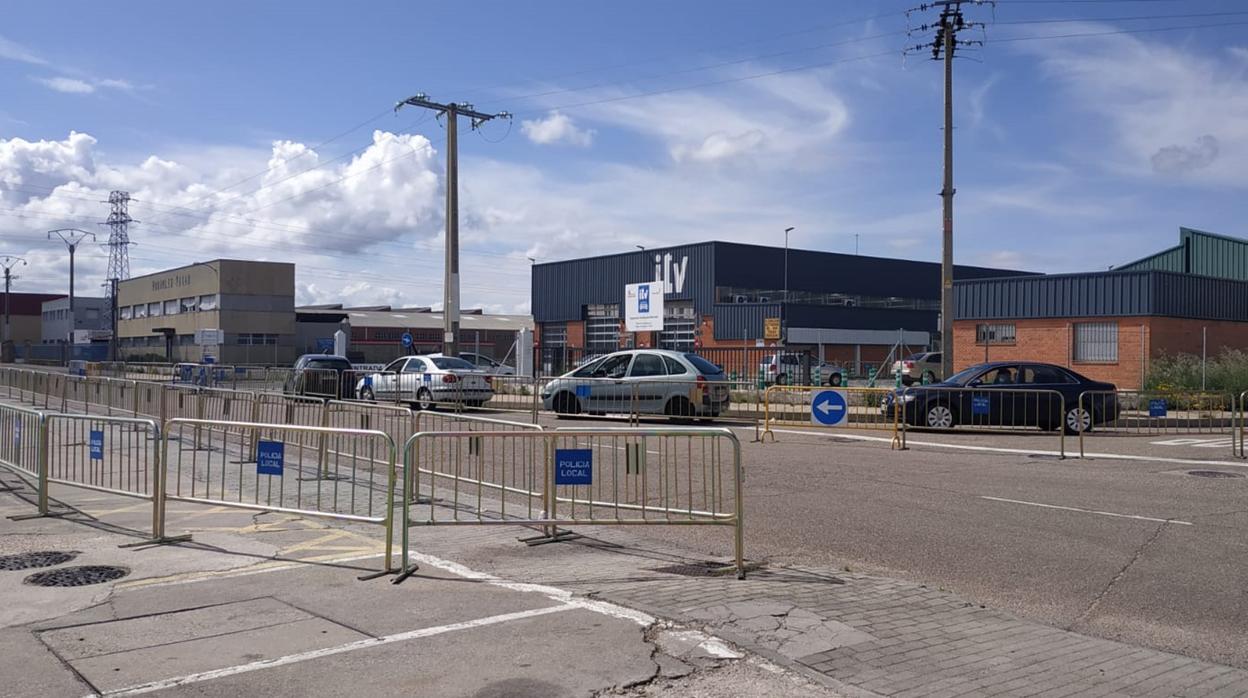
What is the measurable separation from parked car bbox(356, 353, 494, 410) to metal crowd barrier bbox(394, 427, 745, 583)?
13.0 meters

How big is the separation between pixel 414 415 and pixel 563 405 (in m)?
11.5

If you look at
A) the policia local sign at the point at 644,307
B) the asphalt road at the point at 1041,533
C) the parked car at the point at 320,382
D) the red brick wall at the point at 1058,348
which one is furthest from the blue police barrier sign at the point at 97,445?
the red brick wall at the point at 1058,348

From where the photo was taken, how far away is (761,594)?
22.7 ft

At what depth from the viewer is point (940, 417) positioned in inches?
827

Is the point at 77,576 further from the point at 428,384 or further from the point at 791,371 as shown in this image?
the point at 791,371

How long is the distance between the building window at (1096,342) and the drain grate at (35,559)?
1372 inches

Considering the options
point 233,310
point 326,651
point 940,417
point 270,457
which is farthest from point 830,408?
point 233,310

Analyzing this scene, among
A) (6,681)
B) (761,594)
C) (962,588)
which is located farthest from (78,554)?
(962,588)

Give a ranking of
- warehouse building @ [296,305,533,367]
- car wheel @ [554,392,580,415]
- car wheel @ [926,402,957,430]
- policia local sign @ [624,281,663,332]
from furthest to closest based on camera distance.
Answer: warehouse building @ [296,305,533,367] → policia local sign @ [624,281,663,332] → car wheel @ [554,392,580,415] → car wheel @ [926,402,957,430]

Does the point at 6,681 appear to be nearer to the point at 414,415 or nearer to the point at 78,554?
the point at 78,554

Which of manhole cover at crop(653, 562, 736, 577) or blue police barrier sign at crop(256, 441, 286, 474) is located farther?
blue police barrier sign at crop(256, 441, 286, 474)

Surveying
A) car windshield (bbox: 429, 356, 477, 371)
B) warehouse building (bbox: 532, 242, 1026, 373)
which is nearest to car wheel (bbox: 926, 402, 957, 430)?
car windshield (bbox: 429, 356, 477, 371)

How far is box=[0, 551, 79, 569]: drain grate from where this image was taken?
8.10 metres

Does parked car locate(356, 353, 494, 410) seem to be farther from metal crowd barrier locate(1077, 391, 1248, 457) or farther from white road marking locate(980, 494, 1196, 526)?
white road marking locate(980, 494, 1196, 526)
